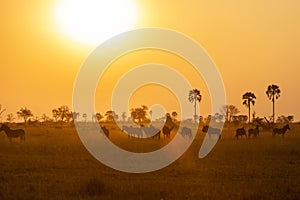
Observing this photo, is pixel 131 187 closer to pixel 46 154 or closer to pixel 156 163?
pixel 156 163

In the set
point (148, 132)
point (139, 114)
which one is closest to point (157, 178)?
point (148, 132)

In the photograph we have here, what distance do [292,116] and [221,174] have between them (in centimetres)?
10302

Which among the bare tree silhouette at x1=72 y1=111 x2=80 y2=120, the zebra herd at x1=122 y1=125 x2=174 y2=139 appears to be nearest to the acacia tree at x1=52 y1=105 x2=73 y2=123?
the bare tree silhouette at x1=72 y1=111 x2=80 y2=120

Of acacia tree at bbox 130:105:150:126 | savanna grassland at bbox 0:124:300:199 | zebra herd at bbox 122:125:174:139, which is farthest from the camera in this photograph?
acacia tree at bbox 130:105:150:126

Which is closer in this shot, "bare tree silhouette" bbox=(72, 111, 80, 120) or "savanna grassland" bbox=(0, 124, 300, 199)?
"savanna grassland" bbox=(0, 124, 300, 199)

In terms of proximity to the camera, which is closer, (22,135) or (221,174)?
(221,174)

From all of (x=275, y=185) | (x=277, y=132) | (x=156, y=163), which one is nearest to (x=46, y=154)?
(x=156, y=163)

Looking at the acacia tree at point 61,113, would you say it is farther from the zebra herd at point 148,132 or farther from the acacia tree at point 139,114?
the zebra herd at point 148,132

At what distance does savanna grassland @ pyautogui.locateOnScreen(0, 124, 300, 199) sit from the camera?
55.0 ft

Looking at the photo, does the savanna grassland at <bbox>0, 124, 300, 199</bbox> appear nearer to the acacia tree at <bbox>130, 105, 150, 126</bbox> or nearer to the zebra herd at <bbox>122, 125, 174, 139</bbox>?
the zebra herd at <bbox>122, 125, 174, 139</bbox>

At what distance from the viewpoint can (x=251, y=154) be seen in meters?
30.2

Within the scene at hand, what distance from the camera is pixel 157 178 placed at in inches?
811

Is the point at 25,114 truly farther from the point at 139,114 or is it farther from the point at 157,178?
the point at 157,178

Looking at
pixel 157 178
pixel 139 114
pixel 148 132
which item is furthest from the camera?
pixel 139 114
